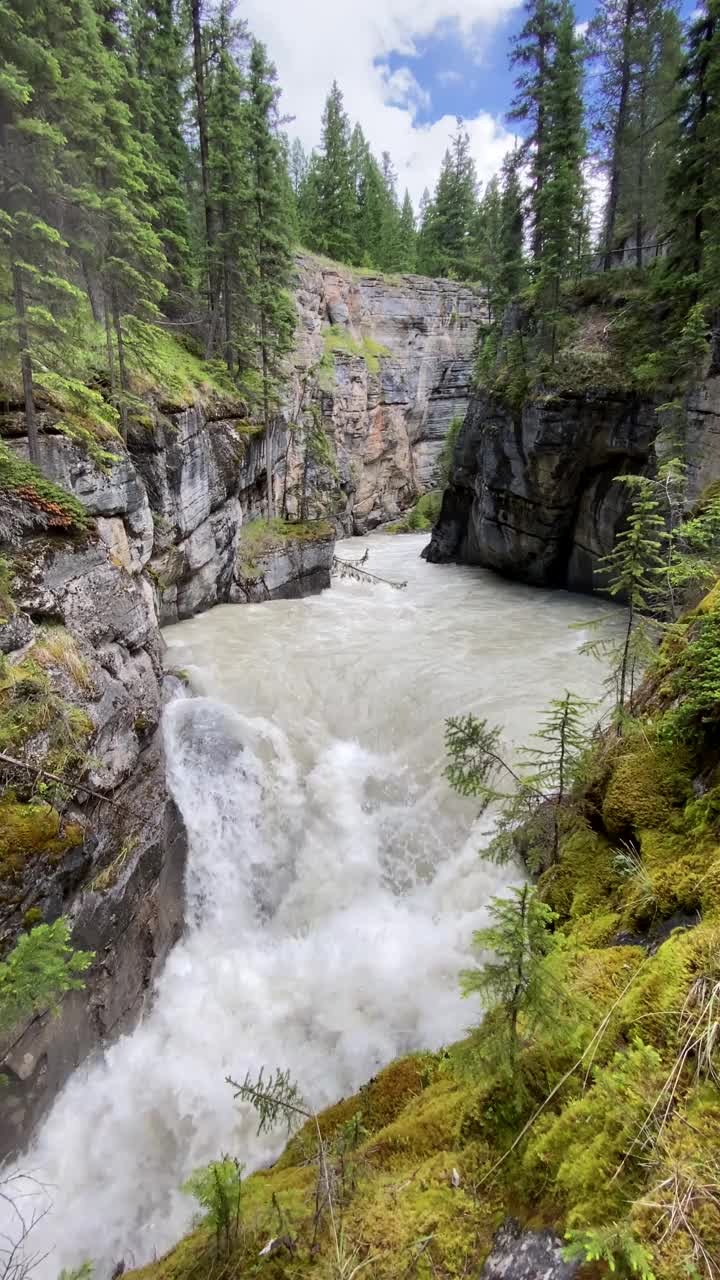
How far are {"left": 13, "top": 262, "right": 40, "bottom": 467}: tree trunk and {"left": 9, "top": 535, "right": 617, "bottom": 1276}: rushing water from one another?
17.9ft

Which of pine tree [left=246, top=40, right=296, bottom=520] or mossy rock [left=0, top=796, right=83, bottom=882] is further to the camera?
pine tree [left=246, top=40, right=296, bottom=520]

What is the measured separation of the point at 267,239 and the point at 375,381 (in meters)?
19.8

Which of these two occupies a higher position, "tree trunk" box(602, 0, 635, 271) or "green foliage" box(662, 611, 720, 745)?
"tree trunk" box(602, 0, 635, 271)

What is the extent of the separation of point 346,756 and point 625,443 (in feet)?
46.7

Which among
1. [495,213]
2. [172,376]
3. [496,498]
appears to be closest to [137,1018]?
[172,376]

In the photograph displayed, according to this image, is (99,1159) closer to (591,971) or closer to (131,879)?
(131,879)

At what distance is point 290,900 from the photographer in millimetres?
8836

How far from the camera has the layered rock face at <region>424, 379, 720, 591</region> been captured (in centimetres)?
1636

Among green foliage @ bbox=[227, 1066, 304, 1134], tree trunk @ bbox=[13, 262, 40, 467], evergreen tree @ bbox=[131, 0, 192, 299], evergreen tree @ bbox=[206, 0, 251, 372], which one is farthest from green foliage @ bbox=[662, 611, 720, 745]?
evergreen tree @ bbox=[131, 0, 192, 299]

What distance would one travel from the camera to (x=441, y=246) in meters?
46.3

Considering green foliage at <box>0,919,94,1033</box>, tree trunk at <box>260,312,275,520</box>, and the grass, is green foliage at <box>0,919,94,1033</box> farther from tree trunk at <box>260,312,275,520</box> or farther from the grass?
the grass

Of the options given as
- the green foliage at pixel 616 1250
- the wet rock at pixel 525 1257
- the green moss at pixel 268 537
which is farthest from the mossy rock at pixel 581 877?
the green moss at pixel 268 537

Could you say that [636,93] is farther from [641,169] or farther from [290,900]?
[290,900]

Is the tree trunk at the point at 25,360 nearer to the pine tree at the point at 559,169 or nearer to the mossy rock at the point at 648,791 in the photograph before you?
the mossy rock at the point at 648,791
